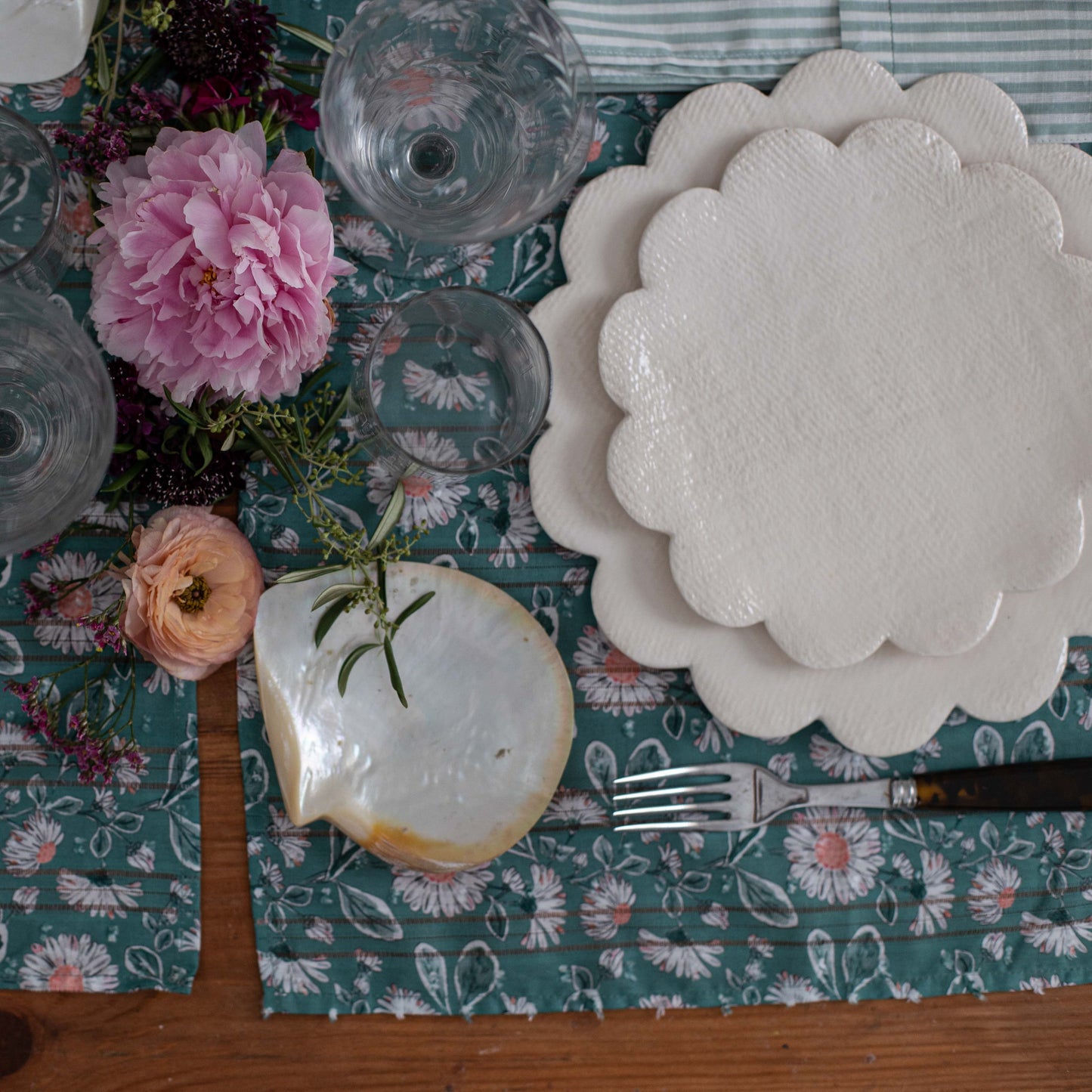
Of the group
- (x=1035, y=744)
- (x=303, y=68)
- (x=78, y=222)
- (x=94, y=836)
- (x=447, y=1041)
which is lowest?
(x=447, y=1041)

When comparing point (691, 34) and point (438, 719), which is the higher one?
point (691, 34)

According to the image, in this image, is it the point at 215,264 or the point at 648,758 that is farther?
the point at 648,758

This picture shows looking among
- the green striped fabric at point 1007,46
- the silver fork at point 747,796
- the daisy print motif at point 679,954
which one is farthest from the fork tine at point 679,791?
the green striped fabric at point 1007,46

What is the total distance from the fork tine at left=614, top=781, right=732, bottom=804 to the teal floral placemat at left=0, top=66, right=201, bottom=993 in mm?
315

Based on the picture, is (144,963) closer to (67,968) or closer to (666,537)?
(67,968)

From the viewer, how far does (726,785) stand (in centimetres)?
64

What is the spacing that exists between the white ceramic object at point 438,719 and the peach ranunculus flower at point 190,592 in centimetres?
3

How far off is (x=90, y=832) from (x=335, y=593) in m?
0.26

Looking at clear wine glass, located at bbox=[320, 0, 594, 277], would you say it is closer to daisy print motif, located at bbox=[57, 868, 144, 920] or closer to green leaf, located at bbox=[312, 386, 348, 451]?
green leaf, located at bbox=[312, 386, 348, 451]

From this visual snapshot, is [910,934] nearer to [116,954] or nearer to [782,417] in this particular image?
[782,417]

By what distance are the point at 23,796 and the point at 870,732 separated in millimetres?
619

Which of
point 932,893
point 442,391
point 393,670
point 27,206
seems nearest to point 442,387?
point 442,391

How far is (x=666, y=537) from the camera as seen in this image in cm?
64

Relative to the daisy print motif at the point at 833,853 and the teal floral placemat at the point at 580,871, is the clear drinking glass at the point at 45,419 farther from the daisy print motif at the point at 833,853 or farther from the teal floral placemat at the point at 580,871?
the daisy print motif at the point at 833,853
